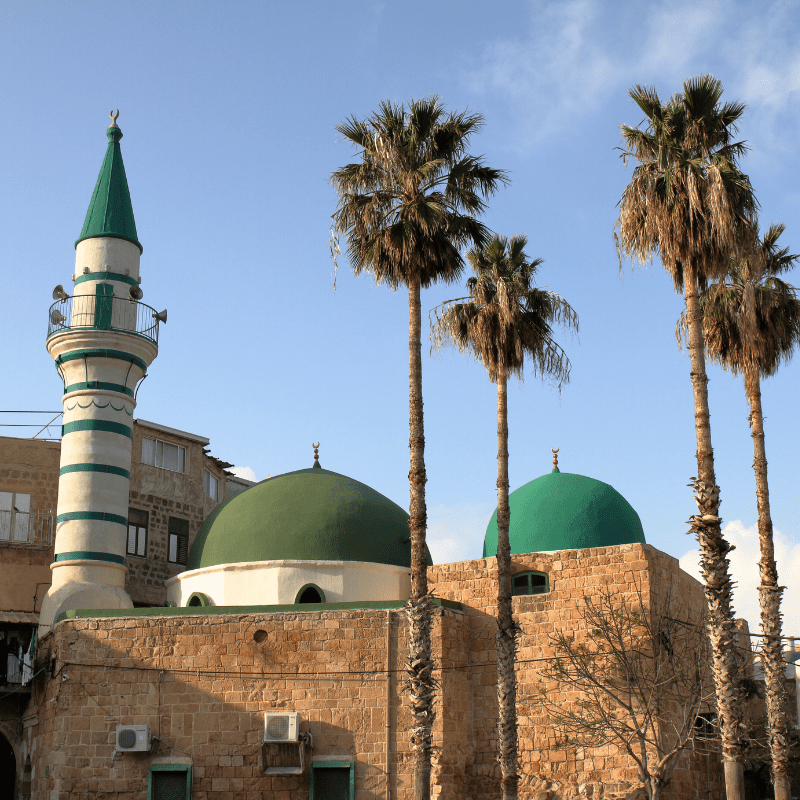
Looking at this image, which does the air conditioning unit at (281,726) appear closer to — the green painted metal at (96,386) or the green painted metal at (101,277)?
the green painted metal at (96,386)

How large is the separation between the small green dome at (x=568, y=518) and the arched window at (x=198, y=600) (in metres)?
5.91

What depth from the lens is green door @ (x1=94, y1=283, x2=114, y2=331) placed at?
2291cm

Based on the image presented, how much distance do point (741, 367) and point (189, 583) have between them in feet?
39.7

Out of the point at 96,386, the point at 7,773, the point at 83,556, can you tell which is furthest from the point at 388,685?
the point at 7,773

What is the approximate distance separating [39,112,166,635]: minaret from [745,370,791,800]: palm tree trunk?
41.4 ft

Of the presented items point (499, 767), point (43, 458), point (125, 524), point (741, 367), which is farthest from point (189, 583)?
point (741, 367)

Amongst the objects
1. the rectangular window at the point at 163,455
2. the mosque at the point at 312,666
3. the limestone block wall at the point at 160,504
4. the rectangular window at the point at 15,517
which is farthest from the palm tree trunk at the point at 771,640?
the rectangular window at the point at 15,517

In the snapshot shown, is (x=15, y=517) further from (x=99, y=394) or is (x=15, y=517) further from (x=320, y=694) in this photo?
(x=320, y=694)

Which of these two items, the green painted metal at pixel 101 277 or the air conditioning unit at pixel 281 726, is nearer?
the air conditioning unit at pixel 281 726

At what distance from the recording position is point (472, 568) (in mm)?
19641

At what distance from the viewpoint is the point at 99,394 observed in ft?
73.9

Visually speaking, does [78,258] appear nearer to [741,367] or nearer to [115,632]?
[115,632]

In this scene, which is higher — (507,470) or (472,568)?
(507,470)

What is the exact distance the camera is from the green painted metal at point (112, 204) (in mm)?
23609
